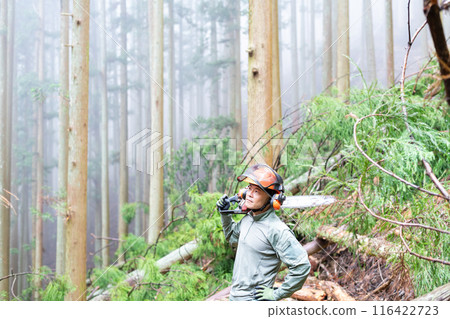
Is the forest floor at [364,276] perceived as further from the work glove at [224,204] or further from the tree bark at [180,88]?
the tree bark at [180,88]

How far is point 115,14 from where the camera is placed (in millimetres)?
1856

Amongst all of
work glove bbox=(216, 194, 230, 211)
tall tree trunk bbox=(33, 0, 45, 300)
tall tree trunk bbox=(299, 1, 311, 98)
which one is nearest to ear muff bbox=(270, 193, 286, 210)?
work glove bbox=(216, 194, 230, 211)

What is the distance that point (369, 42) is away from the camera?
1986mm

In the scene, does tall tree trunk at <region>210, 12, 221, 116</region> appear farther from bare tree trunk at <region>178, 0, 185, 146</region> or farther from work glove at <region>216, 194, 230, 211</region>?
work glove at <region>216, 194, 230, 211</region>

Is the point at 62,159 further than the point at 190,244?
Yes

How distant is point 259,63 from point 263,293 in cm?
99

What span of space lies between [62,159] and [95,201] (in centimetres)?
37

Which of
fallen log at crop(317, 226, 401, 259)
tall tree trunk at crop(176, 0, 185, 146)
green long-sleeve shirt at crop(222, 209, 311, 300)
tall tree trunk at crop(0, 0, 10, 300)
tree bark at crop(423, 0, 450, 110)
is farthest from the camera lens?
tall tree trunk at crop(176, 0, 185, 146)

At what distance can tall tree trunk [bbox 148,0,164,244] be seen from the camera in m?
1.56

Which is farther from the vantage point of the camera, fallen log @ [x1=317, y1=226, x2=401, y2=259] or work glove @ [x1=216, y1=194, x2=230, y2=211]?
fallen log @ [x1=317, y1=226, x2=401, y2=259]

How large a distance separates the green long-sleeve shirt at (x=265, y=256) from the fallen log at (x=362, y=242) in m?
0.33

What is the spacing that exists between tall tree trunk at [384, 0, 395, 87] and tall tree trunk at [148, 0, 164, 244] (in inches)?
40.3

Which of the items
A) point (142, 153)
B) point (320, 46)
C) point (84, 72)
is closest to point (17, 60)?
point (84, 72)

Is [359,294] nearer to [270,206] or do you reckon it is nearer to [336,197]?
[336,197]
